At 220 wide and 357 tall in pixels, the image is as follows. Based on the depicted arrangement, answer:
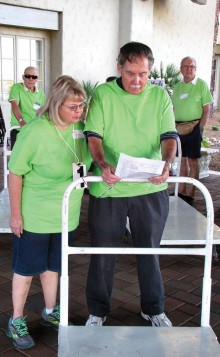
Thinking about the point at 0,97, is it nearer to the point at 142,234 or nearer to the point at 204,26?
the point at 204,26

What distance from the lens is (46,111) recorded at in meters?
2.43

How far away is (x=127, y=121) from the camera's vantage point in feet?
8.22

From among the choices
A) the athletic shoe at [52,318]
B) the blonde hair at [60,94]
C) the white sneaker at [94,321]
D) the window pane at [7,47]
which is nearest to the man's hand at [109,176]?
the blonde hair at [60,94]

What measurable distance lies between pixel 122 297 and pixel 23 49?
26.4 ft

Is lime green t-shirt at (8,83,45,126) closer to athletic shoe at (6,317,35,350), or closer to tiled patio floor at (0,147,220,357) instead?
tiled patio floor at (0,147,220,357)

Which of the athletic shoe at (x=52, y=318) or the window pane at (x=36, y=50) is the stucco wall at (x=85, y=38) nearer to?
the window pane at (x=36, y=50)

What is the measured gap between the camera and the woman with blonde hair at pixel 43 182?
2393mm

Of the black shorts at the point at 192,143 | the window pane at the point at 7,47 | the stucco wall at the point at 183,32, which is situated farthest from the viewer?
the stucco wall at the point at 183,32

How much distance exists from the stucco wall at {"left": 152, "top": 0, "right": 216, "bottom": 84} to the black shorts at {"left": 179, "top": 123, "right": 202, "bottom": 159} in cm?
741

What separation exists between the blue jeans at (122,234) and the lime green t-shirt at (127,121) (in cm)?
9

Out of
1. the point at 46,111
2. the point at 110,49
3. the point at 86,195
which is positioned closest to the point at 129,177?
the point at 46,111

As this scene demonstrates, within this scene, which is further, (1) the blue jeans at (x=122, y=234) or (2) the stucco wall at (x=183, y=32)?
(2) the stucco wall at (x=183, y=32)

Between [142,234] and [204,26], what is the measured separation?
12812 millimetres

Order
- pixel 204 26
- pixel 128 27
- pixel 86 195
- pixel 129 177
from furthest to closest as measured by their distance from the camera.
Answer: pixel 204 26 → pixel 128 27 → pixel 86 195 → pixel 129 177
